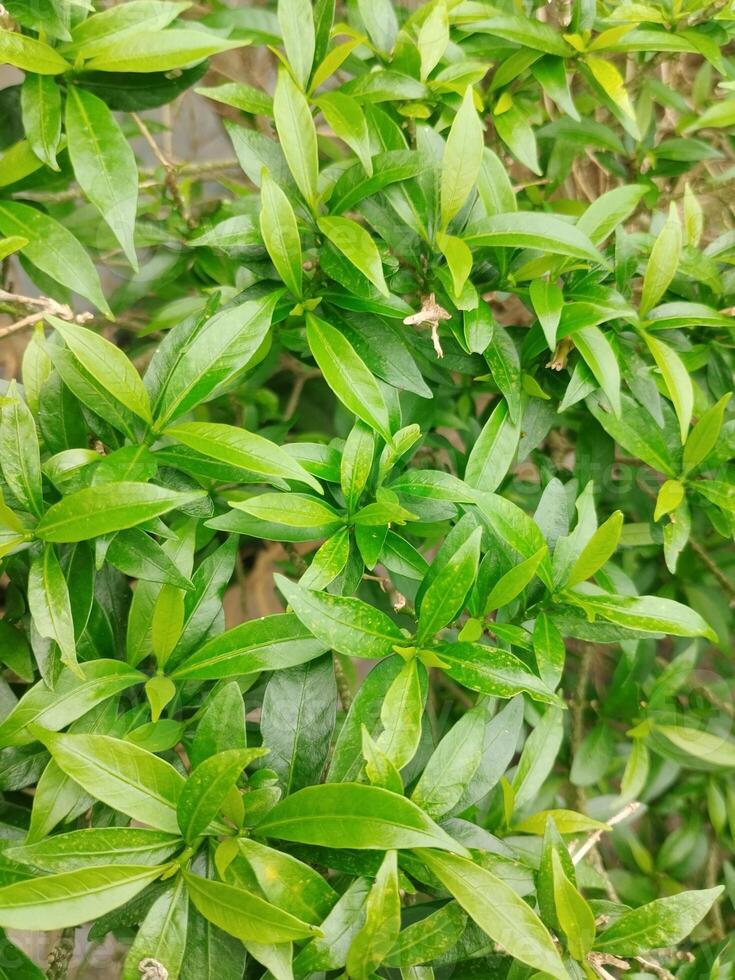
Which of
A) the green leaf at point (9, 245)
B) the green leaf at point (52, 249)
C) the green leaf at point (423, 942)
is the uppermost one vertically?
the green leaf at point (9, 245)

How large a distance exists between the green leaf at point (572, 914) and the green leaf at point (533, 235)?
21.4 inches

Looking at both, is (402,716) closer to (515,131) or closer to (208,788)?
(208,788)

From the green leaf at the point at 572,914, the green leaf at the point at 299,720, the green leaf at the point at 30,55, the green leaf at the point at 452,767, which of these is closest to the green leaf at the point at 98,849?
the green leaf at the point at 299,720

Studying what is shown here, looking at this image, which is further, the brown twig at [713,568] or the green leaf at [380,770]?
the brown twig at [713,568]

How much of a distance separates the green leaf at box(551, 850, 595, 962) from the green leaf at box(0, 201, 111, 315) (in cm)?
67

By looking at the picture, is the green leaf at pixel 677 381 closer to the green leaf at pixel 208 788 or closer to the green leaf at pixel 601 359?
the green leaf at pixel 601 359

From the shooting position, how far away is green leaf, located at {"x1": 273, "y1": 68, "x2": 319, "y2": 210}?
74 cm

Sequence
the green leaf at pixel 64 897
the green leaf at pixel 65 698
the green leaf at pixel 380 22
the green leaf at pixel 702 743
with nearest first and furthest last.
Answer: the green leaf at pixel 64 897 → the green leaf at pixel 65 698 → the green leaf at pixel 380 22 → the green leaf at pixel 702 743

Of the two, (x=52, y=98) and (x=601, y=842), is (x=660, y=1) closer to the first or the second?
(x=52, y=98)

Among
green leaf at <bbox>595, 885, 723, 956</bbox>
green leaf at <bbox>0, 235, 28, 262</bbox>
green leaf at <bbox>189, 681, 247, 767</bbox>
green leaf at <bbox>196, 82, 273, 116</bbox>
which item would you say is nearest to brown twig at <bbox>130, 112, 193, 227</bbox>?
green leaf at <bbox>196, 82, 273, 116</bbox>

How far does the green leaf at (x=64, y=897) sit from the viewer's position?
1.84 ft

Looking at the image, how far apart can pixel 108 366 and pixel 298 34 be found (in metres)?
0.41

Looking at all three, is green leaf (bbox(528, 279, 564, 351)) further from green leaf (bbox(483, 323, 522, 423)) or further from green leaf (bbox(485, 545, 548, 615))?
green leaf (bbox(485, 545, 548, 615))

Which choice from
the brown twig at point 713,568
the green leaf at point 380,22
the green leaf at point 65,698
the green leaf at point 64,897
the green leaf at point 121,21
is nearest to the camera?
the green leaf at point 64,897
